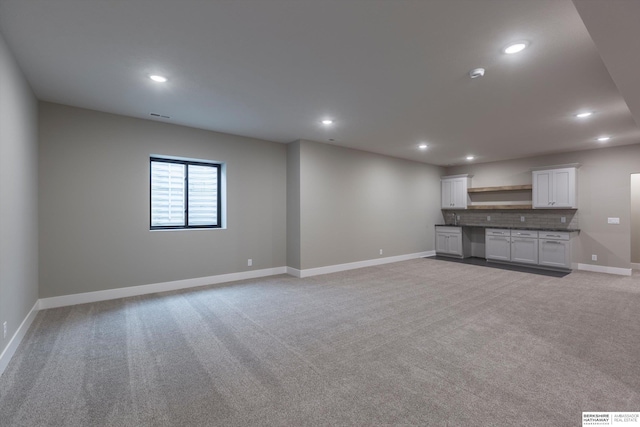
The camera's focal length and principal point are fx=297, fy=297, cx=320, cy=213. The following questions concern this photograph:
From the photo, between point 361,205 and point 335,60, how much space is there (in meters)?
4.26

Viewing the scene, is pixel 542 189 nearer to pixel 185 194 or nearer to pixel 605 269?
pixel 605 269

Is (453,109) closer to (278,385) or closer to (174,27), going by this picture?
(174,27)

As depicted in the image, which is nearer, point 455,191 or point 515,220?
point 515,220

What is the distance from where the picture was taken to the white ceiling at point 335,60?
6.75ft

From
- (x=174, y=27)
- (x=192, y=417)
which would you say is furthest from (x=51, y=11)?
(x=192, y=417)

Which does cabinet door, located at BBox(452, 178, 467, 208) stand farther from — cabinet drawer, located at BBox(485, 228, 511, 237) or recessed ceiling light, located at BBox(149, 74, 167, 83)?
recessed ceiling light, located at BBox(149, 74, 167, 83)

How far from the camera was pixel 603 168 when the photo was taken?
6.23 metres

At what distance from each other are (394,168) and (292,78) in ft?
16.1

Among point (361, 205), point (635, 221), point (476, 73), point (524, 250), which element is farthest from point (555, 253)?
point (476, 73)

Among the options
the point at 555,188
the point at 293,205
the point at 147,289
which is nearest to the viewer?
the point at 147,289

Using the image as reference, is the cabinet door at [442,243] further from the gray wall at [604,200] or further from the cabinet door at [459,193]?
the gray wall at [604,200]

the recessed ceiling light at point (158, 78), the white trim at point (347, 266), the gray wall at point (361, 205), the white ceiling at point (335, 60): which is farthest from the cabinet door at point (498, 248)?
the recessed ceiling light at point (158, 78)

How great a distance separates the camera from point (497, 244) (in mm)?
7410

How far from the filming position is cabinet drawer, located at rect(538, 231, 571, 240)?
633cm
